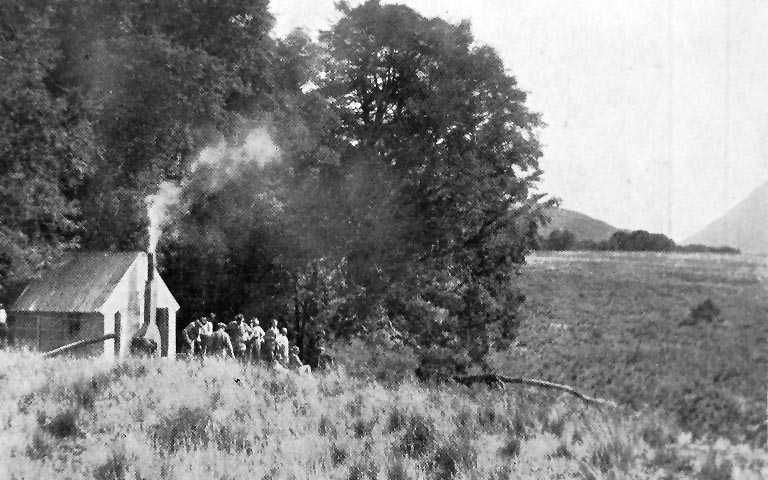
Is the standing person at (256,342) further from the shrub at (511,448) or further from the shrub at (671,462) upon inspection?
the shrub at (671,462)

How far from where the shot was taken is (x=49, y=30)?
722 inches

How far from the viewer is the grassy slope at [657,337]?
29.3 ft

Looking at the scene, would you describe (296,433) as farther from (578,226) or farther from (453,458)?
(578,226)

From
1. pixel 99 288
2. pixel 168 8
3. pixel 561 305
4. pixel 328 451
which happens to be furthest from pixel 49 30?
pixel 561 305

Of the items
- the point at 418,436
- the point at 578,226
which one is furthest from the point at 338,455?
the point at 578,226

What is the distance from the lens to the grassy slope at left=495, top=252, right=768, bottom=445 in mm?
8930

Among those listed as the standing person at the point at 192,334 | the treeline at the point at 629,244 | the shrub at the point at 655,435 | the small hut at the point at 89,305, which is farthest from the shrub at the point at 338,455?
the small hut at the point at 89,305

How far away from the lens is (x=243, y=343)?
62.8 feet

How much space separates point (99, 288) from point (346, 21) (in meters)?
11.8

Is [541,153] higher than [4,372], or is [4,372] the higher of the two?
[541,153]

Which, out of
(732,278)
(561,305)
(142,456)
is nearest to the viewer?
(142,456)

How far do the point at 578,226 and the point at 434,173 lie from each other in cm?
521

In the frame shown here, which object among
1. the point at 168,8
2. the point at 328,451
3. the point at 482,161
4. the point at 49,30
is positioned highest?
the point at 168,8

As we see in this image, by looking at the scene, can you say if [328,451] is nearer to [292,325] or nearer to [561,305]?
[292,325]
